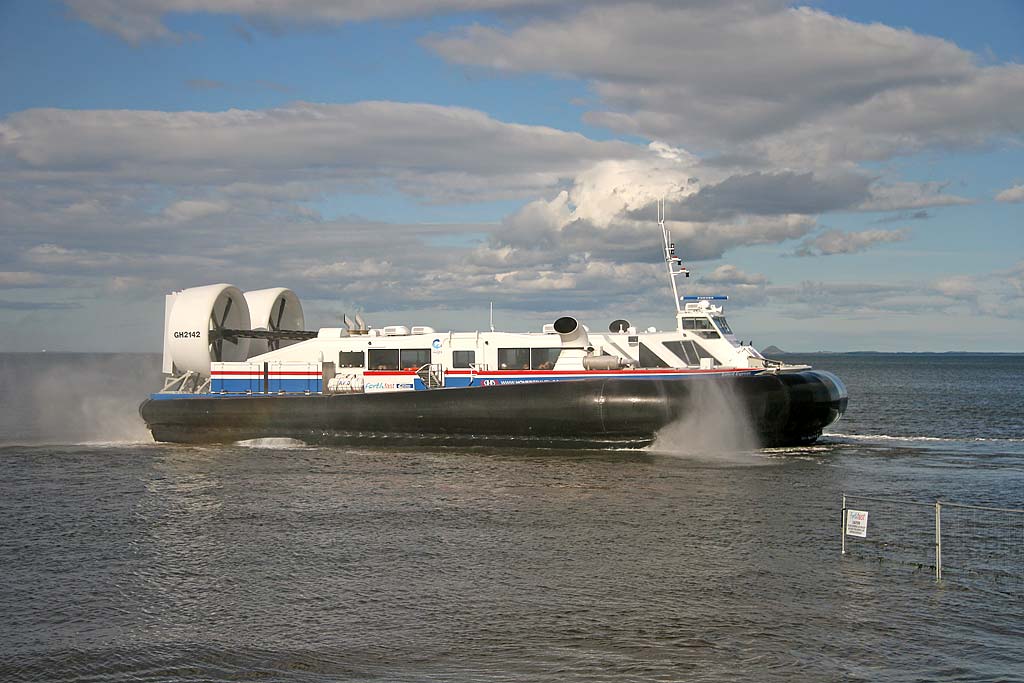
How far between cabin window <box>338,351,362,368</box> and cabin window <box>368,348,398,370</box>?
0.91 ft

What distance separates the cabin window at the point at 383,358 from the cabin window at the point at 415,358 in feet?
0.66

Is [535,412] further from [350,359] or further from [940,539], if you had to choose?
[940,539]

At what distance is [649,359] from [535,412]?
2637 mm

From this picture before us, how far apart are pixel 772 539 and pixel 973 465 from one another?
8451 mm

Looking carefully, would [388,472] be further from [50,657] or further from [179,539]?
[50,657]

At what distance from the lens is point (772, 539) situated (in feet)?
35.1

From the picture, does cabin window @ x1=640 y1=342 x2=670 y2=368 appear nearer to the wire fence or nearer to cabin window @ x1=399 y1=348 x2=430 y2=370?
cabin window @ x1=399 y1=348 x2=430 y2=370

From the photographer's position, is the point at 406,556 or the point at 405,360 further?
the point at 405,360

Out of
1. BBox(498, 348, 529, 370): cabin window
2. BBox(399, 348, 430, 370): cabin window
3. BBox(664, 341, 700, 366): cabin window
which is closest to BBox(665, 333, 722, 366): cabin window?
BBox(664, 341, 700, 366): cabin window

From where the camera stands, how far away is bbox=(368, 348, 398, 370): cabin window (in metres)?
20.4

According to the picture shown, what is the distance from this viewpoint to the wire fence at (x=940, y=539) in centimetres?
906

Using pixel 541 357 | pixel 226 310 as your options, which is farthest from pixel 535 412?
pixel 226 310

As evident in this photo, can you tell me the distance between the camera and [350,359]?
68.2 feet

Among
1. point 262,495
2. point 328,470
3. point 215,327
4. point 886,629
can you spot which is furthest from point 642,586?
point 215,327
